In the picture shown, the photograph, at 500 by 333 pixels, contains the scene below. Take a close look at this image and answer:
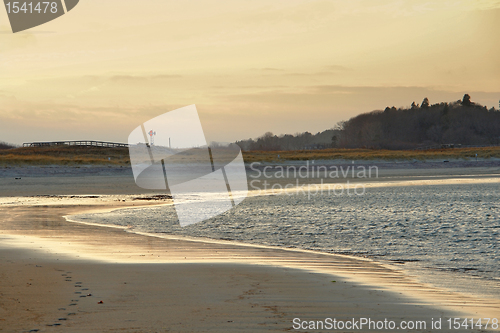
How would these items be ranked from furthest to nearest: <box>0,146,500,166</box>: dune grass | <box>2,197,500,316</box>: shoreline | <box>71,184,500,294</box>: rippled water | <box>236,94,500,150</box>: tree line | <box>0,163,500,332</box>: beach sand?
<box>236,94,500,150</box>: tree line → <box>0,146,500,166</box>: dune grass → <box>71,184,500,294</box>: rippled water → <box>2,197,500,316</box>: shoreline → <box>0,163,500,332</box>: beach sand

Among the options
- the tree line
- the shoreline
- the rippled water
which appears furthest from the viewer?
the tree line

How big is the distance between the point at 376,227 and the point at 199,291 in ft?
27.0

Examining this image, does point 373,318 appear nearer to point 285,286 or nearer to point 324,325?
point 324,325

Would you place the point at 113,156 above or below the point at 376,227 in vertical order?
above

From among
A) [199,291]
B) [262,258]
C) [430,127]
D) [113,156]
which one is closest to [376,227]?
[262,258]

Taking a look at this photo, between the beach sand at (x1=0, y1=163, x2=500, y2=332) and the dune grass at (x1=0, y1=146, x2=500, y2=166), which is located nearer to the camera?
the beach sand at (x1=0, y1=163, x2=500, y2=332)

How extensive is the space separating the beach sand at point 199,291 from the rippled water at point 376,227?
126 cm

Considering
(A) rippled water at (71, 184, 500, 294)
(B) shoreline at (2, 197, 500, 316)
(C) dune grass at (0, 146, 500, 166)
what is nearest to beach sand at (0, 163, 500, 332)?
(B) shoreline at (2, 197, 500, 316)

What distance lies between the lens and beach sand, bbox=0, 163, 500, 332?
4832mm

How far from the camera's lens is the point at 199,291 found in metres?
6.02

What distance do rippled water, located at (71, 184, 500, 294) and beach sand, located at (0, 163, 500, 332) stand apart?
126 cm

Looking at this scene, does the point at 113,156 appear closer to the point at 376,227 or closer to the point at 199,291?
the point at 376,227

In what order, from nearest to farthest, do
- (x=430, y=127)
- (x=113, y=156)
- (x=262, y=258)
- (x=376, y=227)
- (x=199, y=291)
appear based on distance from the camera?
(x=199, y=291) < (x=262, y=258) < (x=376, y=227) < (x=113, y=156) < (x=430, y=127)

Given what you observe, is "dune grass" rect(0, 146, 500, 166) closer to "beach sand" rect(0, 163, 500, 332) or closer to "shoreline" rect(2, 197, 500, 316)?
"shoreline" rect(2, 197, 500, 316)
